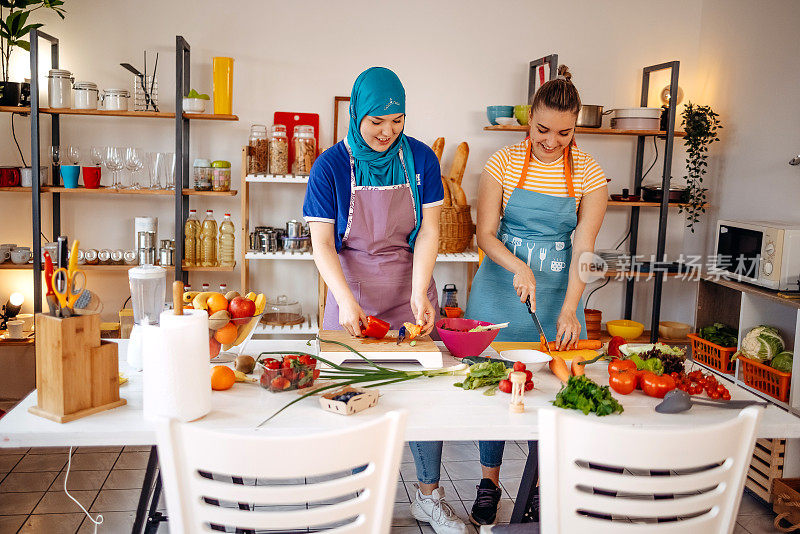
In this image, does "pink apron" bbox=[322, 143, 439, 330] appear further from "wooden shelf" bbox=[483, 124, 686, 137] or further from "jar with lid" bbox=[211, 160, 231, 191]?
"wooden shelf" bbox=[483, 124, 686, 137]

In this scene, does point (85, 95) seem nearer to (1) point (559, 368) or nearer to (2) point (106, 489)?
(2) point (106, 489)

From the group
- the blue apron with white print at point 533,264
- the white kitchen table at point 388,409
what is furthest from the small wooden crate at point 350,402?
the blue apron with white print at point 533,264

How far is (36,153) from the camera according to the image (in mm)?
3717

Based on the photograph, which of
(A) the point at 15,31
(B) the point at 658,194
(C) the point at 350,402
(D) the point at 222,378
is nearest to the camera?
(C) the point at 350,402

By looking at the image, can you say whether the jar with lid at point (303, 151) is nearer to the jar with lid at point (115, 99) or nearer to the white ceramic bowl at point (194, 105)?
the white ceramic bowl at point (194, 105)

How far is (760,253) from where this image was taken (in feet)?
11.2

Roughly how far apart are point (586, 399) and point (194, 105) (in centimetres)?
294

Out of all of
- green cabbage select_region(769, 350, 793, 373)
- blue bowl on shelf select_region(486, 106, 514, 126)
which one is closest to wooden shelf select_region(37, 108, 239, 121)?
blue bowl on shelf select_region(486, 106, 514, 126)

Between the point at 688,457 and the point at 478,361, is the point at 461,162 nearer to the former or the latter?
the point at 478,361

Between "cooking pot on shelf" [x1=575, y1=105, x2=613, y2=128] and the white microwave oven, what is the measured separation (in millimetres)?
917

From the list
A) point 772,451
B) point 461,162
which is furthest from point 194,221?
point 772,451

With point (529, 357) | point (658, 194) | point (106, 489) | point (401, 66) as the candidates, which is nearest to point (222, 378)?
point (529, 357)

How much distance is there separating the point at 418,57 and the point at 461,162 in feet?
2.38

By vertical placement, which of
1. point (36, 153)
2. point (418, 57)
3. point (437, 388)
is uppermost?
point (418, 57)
